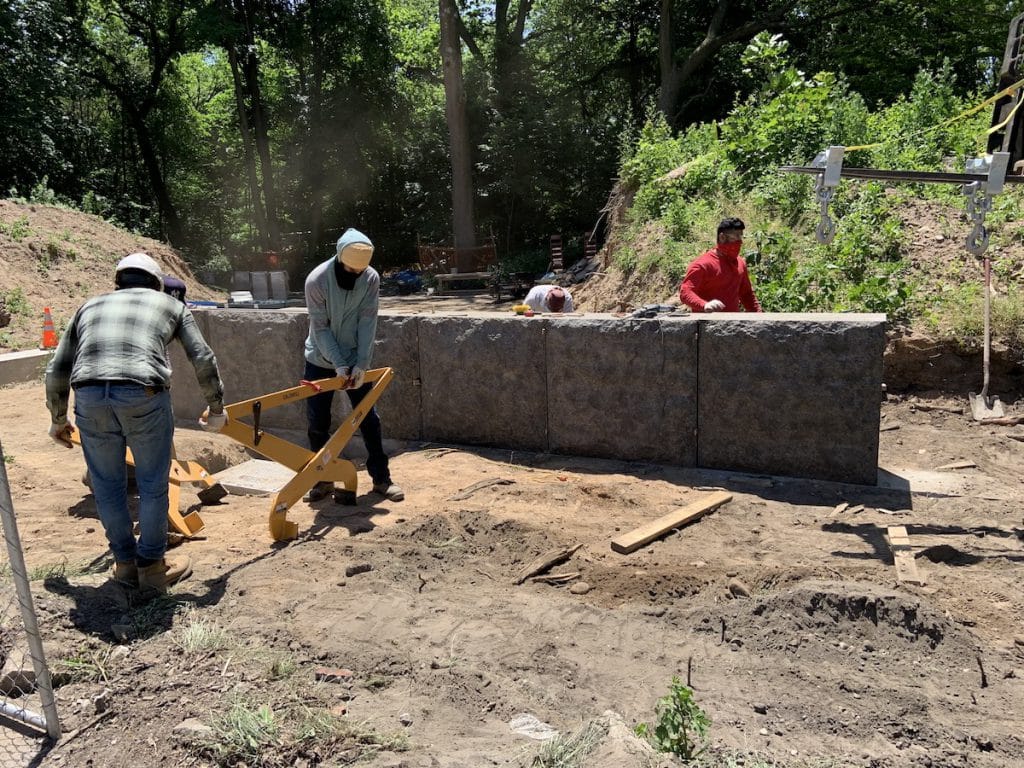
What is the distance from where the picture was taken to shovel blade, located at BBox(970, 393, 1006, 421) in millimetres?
6527

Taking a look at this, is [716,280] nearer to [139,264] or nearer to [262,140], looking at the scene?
[139,264]

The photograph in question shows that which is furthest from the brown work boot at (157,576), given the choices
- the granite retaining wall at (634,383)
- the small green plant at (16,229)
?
the small green plant at (16,229)

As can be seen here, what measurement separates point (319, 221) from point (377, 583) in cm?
2823

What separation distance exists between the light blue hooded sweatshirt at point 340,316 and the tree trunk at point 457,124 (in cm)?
1832

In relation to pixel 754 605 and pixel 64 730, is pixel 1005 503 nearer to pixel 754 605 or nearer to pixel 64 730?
pixel 754 605

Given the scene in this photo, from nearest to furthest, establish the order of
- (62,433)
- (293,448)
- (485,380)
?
1. (62,433)
2. (293,448)
3. (485,380)

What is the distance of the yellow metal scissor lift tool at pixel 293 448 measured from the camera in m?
4.66

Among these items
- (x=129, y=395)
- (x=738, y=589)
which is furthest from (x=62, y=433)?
(x=738, y=589)

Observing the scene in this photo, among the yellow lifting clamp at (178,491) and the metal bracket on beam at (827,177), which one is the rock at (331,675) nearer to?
the yellow lifting clamp at (178,491)

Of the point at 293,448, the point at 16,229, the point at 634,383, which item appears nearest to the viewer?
the point at 293,448

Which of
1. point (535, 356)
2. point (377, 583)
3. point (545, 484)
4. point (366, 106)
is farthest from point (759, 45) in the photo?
point (366, 106)

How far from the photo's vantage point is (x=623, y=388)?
5.71 meters

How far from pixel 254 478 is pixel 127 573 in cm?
223

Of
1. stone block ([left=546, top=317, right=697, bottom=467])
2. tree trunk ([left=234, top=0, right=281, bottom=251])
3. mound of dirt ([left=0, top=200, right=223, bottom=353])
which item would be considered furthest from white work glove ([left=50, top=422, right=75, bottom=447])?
tree trunk ([left=234, top=0, right=281, bottom=251])
